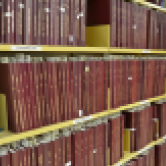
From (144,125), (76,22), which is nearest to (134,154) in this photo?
(144,125)

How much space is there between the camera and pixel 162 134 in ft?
6.61

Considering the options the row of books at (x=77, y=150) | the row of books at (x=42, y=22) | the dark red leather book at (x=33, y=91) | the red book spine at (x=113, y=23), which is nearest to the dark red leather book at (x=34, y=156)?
the row of books at (x=77, y=150)

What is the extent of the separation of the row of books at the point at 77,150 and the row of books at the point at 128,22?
0.55 meters

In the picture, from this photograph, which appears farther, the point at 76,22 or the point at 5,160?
the point at 76,22

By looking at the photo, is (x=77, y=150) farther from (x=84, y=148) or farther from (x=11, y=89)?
(x=11, y=89)

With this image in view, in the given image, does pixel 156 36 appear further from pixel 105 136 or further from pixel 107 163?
pixel 107 163

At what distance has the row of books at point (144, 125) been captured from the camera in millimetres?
1701

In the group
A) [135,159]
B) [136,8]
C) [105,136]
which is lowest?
[135,159]

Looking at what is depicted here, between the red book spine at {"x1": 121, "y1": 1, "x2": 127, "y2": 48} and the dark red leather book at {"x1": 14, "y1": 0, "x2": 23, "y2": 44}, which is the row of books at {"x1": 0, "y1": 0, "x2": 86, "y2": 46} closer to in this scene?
the dark red leather book at {"x1": 14, "y1": 0, "x2": 23, "y2": 44}

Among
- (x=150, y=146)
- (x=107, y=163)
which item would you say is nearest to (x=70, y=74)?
(x=107, y=163)

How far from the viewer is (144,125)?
5.95ft

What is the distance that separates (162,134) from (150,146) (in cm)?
22

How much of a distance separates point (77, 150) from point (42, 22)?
28.1 inches

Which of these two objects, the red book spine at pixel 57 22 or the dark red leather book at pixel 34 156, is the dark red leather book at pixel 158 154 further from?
the red book spine at pixel 57 22
